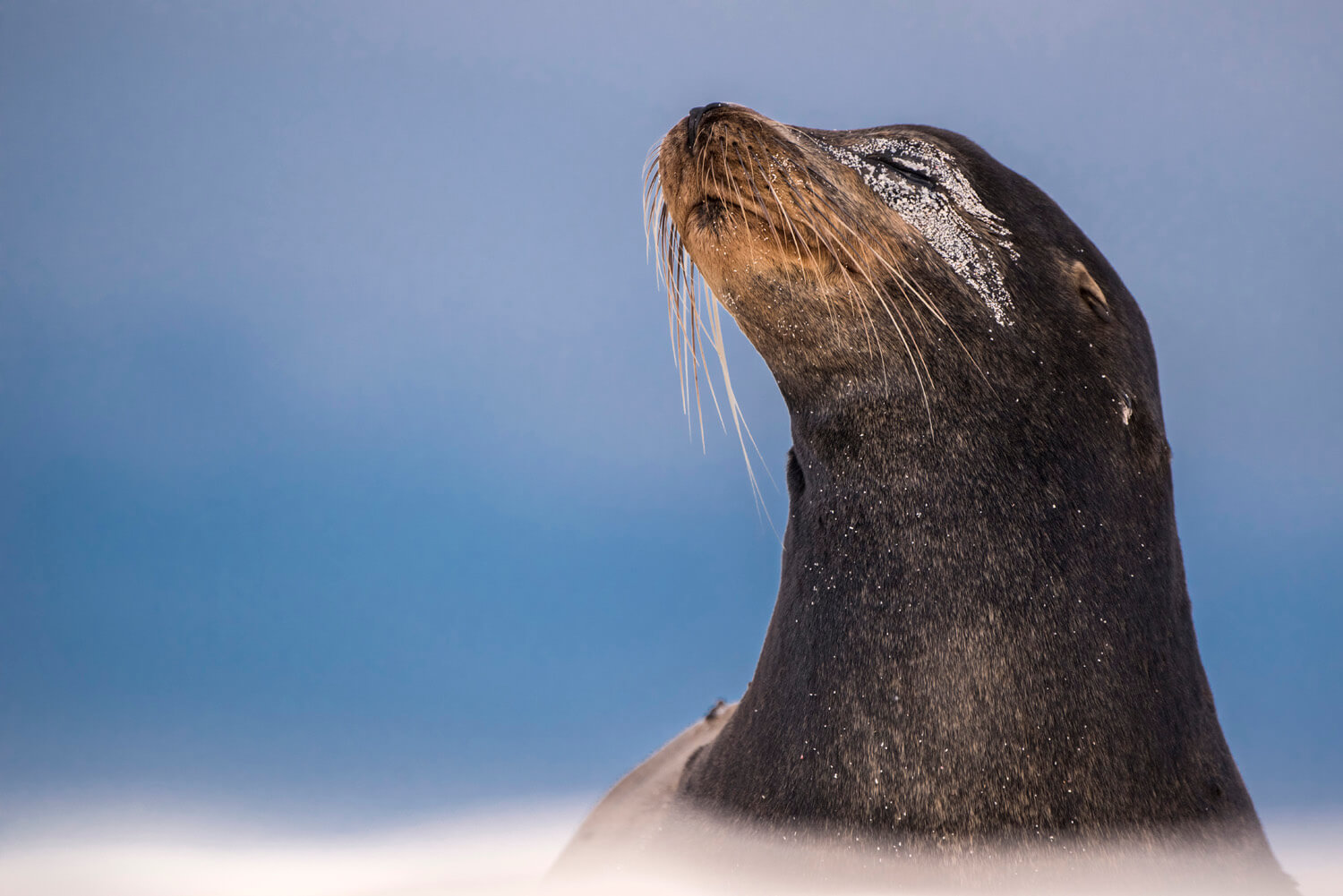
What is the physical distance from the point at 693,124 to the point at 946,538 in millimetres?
834

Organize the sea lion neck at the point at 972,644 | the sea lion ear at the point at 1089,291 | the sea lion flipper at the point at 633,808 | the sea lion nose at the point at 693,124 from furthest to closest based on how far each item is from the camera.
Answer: the sea lion flipper at the point at 633,808, the sea lion ear at the point at 1089,291, the sea lion nose at the point at 693,124, the sea lion neck at the point at 972,644

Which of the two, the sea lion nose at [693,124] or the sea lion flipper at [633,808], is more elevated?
the sea lion nose at [693,124]

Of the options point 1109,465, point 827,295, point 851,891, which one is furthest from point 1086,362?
point 851,891

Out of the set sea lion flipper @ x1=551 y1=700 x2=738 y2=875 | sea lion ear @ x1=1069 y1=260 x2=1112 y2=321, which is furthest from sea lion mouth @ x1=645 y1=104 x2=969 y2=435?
sea lion flipper @ x1=551 y1=700 x2=738 y2=875

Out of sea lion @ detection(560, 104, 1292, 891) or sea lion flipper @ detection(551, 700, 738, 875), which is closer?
sea lion @ detection(560, 104, 1292, 891)

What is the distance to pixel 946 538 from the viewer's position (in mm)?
1864

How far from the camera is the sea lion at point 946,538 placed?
1.73 metres

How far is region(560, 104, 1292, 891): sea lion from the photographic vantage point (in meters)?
1.73

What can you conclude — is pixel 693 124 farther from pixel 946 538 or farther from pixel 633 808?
pixel 633 808

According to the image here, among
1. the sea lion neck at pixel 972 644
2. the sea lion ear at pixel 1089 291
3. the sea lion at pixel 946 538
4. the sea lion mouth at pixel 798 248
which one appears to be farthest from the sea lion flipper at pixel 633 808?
the sea lion ear at pixel 1089 291

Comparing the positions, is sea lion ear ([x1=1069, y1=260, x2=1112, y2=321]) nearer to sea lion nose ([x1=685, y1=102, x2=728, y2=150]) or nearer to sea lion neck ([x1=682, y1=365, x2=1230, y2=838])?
sea lion neck ([x1=682, y1=365, x2=1230, y2=838])

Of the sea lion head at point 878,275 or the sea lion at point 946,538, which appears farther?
the sea lion head at point 878,275

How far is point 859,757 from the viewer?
176cm

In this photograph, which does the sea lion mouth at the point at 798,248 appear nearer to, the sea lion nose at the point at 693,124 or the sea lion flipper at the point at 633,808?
the sea lion nose at the point at 693,124
